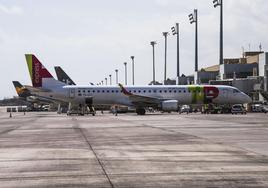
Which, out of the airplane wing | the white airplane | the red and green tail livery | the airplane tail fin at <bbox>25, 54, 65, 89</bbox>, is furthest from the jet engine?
the red and green tail livery

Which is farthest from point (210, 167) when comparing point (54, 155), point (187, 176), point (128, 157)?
point (54, 155)

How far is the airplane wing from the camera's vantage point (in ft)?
224

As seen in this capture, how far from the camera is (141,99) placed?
68.7 m

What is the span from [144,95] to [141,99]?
0.78 m

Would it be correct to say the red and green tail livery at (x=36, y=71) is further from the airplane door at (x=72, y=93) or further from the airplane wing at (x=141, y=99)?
the airplane wing at (x=141, y=99)

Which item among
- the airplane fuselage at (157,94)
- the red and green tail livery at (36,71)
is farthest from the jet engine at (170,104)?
the red and green tail livery at (36,71)

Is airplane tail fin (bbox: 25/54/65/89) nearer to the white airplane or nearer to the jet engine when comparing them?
the white airplane

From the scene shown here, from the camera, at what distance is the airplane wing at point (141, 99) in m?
68.2

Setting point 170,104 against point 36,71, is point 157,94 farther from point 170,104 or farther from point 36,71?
point 36,71

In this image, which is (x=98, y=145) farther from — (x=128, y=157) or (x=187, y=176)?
(x=187, y=176)

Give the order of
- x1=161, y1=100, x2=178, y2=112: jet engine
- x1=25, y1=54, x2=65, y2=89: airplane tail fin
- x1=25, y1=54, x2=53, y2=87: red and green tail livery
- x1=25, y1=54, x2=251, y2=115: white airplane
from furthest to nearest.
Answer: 1. x1=25, y1=54, x2=53, y2=87: red and green tail livery
2. x1=25, y1=54, x2=65, y2=89: airplane tail fin
3. x1=25, y1=54, x2=251, y2=115: white airplane
4. x1=161, y1=100, x2=178, y2=112: jet engine

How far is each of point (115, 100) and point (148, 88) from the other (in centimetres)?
427

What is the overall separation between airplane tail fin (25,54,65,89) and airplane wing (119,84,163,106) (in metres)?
8.55

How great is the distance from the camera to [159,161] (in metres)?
15.7
